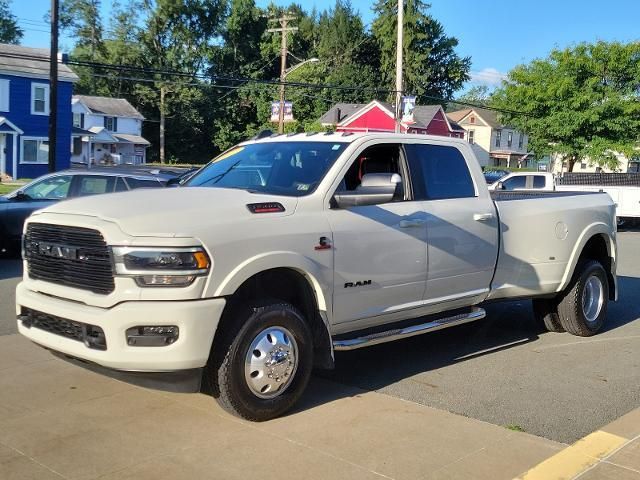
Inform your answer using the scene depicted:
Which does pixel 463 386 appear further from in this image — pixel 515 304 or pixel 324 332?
pixel 515 304

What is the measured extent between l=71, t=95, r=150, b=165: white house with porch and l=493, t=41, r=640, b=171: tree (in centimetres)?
3226

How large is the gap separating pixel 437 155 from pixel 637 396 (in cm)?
258

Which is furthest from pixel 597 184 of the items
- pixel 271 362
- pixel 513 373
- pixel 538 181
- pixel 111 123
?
pixel 111 123

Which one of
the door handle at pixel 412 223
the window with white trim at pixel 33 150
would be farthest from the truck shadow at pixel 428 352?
the window with white trim at pixel 33 150

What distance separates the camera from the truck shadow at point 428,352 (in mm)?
5754

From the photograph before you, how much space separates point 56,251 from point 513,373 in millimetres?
3934

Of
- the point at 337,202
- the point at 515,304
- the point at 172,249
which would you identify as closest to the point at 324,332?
the point at 337,202

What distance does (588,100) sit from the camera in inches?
1257

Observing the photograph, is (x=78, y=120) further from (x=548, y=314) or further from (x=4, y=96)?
(x=548, y=314)

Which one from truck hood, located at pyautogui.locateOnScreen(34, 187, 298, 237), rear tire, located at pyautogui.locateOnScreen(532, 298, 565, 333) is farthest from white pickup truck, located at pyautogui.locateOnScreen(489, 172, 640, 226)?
truck hood, located at pyautogui.locateOnScreen(34, 187, 298, 237)

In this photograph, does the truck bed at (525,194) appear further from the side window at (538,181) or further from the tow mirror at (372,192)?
the side window at (538,181)

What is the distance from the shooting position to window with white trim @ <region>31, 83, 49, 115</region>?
41.4 m

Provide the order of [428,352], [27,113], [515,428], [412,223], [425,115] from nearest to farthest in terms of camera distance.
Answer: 1. [515,428]
2. [412,223]
3. [428,352]
4. [27,113]
5. [425,115]

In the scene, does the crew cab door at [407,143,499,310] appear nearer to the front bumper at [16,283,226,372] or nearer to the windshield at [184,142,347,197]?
the windshield at [184,142,347,197]
